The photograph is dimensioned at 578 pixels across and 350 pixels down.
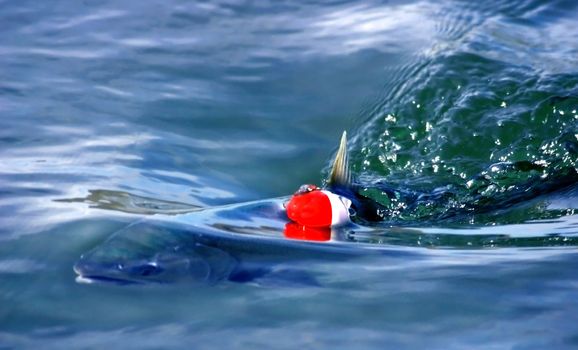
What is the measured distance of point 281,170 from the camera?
→ 5398 mm

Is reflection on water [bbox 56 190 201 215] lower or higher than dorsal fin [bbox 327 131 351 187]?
lower

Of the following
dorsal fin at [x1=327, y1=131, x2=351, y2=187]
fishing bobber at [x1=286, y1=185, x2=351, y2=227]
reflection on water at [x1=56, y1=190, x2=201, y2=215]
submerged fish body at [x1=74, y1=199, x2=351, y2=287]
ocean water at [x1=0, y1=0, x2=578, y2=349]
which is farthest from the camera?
dorsal fin at [x1=327, y1=131, x2=351, y2=187]

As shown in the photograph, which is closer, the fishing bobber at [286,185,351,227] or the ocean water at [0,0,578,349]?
the ocean water at [0,0,578,349]

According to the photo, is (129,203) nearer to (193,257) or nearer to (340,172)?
(340,172)

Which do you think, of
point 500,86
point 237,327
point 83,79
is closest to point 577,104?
point 500,86

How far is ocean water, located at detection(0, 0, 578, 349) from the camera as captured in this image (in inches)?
119

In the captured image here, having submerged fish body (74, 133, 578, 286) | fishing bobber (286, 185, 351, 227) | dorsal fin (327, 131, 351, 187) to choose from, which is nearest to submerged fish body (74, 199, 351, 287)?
submerged fish body (74, 133, 578, 286)

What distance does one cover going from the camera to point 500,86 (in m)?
6.16

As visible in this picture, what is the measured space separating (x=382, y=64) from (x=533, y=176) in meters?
1.77

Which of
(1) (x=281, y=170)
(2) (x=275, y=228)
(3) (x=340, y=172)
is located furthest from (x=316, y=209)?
(1) (x=281, y=170)

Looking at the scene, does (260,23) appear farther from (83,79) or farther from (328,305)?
(328,305)

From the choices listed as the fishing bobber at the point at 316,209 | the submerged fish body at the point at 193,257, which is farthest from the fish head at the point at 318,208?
the submerged fish body at the point at 193,257

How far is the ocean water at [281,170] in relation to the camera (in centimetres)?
303

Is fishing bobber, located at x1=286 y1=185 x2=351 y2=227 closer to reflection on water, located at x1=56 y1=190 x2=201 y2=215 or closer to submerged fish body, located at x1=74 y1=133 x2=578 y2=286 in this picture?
submerged fish body, located at x1=74 y1=133 x2=578 y2=286
